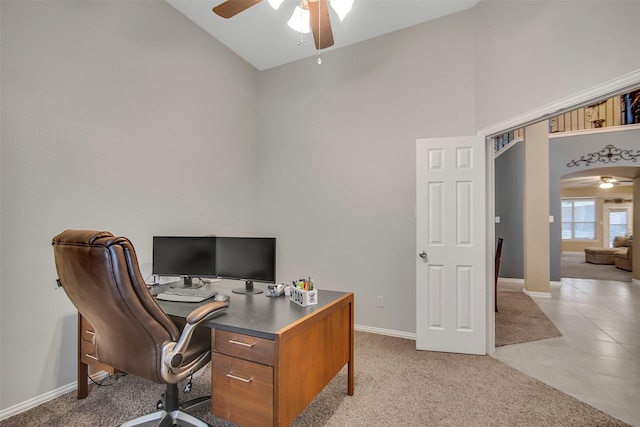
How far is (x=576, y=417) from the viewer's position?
6.14 ft

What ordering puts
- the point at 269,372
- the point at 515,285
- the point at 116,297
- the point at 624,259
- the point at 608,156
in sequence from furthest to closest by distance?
1. the point at 624,259
2. the point at 515,285
3. the point at 608,156
4. the point at 269,372
5. the point at 116,297

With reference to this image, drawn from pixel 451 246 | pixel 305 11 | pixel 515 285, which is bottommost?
pixel 515 285

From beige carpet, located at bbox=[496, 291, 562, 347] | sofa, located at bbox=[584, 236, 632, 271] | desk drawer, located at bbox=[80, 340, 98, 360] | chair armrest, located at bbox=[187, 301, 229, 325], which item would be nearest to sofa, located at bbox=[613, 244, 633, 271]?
sofa, located at bbox=[584, 236, 632, 271]

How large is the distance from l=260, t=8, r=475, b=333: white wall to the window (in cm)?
1255

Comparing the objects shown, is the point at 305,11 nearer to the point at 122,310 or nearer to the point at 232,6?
the point at 232,6

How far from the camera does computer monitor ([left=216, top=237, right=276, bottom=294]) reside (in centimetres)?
219

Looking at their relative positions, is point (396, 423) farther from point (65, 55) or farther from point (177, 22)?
point (177, 22)

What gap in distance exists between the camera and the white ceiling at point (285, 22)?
293cm

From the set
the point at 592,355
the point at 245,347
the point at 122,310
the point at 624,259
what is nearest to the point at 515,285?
the point at 592,355

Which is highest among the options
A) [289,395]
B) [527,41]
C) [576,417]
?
[527,41]

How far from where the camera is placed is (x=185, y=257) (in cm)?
243

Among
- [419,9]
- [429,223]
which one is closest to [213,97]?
[419,9]

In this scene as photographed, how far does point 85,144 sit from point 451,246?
3.22 meters

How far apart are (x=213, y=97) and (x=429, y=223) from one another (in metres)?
2.72
